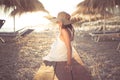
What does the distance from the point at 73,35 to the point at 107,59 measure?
512 millimetres

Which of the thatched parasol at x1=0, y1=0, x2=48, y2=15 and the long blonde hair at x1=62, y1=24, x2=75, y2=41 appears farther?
the thatched parasol at x1=0, y1=0, x2=48, y2=15

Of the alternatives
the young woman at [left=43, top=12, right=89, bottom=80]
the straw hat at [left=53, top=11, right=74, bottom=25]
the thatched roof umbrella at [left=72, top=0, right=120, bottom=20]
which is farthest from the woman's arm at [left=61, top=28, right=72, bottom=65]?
the thatched roof umbrella at [left=72, top=0, right=120, bottom=20]

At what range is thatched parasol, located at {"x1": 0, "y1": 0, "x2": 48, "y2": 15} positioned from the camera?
3244mm

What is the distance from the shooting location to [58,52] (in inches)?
125

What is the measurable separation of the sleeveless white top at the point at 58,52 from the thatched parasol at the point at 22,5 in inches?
18.2

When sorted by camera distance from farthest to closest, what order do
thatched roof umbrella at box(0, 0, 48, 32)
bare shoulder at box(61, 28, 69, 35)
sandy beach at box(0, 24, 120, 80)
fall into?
1. thatched roof umbrella at box(0, 0, 48, 32)
2. bare shoulder at box(61, 28, 69, 35)
3. sandy beach at box(0, 24, 120, 80)

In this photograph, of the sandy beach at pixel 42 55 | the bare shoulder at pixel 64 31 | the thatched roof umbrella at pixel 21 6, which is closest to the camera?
the sandy beach at pixel 42 55

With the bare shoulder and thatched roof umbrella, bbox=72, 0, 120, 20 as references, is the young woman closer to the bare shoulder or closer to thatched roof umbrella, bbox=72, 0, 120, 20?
the bare shoulder

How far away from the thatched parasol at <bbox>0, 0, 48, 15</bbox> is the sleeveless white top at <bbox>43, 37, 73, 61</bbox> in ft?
1.52

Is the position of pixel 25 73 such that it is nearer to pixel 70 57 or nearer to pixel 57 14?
pixel 70 57

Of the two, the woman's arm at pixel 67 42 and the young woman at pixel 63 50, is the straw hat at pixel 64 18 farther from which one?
the woman's arm at pixel 67 42

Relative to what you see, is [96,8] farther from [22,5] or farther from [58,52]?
[22,5]

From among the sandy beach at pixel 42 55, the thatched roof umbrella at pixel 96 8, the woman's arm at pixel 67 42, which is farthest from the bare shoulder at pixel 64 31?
the thatched roof umbrella at pixel 96 8

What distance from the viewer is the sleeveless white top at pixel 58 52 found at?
312 centimetres
